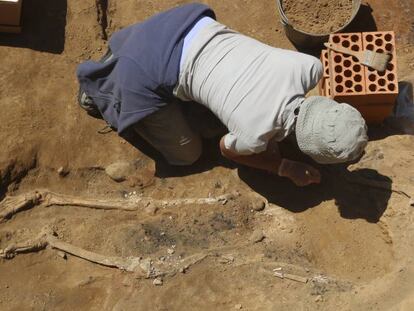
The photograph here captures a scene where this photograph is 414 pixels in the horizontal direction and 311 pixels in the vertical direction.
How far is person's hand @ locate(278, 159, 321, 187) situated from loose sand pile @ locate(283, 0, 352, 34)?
104cm

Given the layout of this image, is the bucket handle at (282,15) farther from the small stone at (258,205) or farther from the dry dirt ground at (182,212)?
the small stone at (258,205)

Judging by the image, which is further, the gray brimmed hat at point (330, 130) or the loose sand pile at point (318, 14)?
the loose sand pile at point (318, 14)

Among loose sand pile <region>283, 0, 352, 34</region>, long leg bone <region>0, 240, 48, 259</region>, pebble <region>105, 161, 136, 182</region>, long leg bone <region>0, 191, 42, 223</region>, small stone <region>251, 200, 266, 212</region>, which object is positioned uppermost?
loose sand pile <region>283, 0, 352, 34</region>

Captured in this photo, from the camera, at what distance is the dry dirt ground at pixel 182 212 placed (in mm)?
3299

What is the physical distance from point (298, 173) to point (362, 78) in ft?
2.18

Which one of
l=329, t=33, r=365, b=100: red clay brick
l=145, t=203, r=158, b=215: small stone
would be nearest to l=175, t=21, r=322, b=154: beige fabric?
l=329, t=33, r=365, b=100: red clay brick

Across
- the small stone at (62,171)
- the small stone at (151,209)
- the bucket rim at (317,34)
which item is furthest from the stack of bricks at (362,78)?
the small stone at (62,171)

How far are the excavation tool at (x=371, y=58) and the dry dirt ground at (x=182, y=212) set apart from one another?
1.60 ft

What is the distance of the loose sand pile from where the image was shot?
419 cm

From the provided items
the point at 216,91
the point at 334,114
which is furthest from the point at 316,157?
the point at 216,91

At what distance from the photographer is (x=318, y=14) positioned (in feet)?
13.9

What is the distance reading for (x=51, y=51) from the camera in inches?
171

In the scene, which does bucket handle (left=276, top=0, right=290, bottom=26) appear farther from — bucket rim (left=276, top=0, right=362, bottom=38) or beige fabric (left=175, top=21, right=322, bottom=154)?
beige fabric (left=175, top=21, right=322, bottom=154)

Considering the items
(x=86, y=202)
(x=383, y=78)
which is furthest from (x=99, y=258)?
(x=383, y=78)
